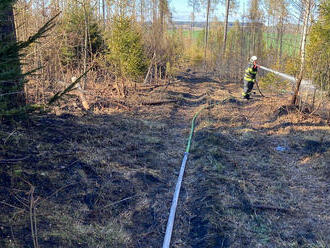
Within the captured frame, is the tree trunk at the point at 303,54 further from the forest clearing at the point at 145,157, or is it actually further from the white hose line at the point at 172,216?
the white hose line at the point at 172,216

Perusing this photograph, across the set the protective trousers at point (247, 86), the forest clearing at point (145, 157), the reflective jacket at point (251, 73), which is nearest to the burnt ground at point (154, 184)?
the forest clearing at point (145, 157)

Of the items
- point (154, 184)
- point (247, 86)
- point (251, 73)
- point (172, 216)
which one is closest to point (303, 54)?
point (251, 73)

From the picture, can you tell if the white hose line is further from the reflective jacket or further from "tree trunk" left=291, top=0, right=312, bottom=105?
the reflective jacket

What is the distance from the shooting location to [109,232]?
3.56 m

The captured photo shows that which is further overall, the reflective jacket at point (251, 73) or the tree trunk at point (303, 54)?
the reflective jacket at point (251, 73)

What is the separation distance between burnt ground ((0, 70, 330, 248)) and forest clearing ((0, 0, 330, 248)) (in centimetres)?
2

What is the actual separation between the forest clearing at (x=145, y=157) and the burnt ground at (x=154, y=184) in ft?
0.07

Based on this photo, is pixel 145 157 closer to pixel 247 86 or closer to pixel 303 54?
pixel 303 54

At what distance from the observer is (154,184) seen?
5000 millimetres

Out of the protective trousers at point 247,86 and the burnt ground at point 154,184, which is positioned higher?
the protective trousers at point 247,86

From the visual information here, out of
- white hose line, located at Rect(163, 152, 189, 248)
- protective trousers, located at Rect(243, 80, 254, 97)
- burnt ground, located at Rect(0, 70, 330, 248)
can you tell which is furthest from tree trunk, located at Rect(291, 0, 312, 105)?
white hose line, located at Rect(163, 152, 189, 248)

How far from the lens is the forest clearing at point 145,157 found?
11.5 feet

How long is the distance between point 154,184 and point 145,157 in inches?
46.6

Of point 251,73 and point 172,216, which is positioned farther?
point 251,73
